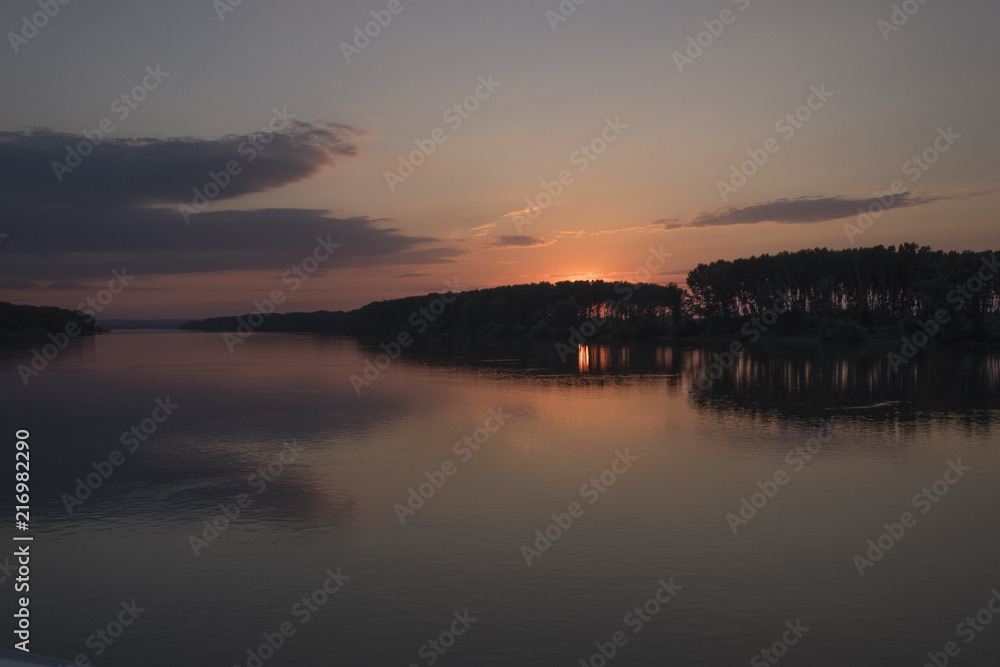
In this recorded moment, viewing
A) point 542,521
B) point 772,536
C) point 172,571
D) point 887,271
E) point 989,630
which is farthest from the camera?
point 887,271

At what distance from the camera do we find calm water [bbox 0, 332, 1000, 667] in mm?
9266

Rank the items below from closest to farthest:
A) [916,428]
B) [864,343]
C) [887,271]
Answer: [916,428]
[864,343]
[887,271]

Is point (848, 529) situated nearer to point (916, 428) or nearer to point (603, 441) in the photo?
point (603, 441)

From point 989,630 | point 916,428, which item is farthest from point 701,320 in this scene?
point 989,630

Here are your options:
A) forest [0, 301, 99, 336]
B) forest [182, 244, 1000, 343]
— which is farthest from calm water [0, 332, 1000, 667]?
forest [0, 301, 99, 336]

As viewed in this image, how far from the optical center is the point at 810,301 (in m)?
108

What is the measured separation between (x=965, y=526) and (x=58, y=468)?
2121 centimetres

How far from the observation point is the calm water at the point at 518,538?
9266 mm

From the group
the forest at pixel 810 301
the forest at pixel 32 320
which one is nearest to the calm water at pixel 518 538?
the forest at pixel 810 301

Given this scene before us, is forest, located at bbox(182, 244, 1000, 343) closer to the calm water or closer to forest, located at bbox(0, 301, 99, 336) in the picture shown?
the calm water

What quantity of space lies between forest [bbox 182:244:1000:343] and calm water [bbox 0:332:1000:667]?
2444 inches

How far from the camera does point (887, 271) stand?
104250 mm

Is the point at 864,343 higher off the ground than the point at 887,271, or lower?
lower

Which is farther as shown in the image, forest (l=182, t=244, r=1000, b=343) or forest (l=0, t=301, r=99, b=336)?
forest (l=0, t=301, r=99, b=336)
